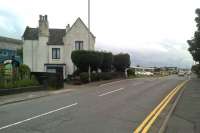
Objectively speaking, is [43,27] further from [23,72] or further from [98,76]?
[23,72]

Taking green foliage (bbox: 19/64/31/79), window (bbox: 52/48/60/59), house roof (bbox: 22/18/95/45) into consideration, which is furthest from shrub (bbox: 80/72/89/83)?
house roof (bbox: 22/18/95/45)

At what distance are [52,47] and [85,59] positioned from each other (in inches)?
482

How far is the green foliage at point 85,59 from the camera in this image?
153 ft

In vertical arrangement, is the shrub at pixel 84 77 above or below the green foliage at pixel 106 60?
below

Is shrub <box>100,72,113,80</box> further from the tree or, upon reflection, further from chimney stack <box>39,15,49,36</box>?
the tree

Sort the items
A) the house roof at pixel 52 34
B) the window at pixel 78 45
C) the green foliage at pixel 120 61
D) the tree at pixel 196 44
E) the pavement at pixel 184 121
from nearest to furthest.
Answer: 1. the pavement at pixel 184 121
2. the tree at pixel 196 44
3. the window at pixel 78 45
4. the house roof at pixel 52 34
5. the green foliage at pixel 120 61

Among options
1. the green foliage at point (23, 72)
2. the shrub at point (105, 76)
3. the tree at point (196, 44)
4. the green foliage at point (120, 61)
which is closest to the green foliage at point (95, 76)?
the shrub at point (105, 76)

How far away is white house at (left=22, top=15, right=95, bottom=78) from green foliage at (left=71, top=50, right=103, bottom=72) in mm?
8449

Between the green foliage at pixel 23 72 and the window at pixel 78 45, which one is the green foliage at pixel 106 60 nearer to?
the window at pixel 78 45

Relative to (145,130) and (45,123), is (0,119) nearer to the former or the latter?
(45,123)

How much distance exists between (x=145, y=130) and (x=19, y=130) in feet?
12.8

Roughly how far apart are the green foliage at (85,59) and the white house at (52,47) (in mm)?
8449

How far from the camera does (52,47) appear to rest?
188ft

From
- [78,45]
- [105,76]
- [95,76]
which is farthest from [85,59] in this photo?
[78,45]
